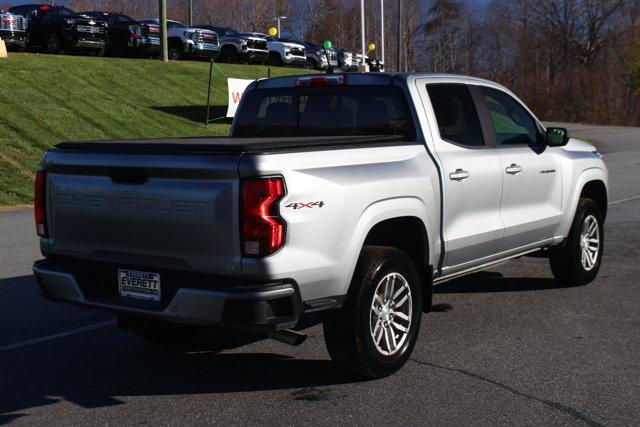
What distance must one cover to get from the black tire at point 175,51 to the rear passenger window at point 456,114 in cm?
3058

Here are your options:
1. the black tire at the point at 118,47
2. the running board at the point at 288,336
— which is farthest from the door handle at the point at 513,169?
the black tire at the point at 118,47

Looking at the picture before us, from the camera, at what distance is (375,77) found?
6.21m

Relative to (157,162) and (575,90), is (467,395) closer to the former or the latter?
(157,162)

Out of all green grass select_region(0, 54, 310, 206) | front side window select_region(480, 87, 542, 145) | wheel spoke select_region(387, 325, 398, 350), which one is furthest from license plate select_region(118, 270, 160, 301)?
green grass select_region(0, 54, 310, 206)

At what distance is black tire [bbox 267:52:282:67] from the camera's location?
4228 centimetres

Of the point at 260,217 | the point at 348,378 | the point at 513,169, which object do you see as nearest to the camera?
the point at 260,217

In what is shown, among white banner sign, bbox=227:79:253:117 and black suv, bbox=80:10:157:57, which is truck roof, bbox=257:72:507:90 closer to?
white banner sign, bbox=227:79:253:117

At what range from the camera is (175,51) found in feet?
119

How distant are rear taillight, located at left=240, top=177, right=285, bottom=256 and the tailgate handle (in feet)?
2.25

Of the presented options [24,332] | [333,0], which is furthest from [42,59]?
[333,0]

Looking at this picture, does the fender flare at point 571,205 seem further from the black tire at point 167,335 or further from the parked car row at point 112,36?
the parked car row at point 112,36

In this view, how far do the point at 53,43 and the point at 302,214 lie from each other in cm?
2851

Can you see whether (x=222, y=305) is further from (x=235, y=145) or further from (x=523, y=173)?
(x=523, y=173)

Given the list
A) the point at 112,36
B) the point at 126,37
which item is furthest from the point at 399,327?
the point at 112,36
